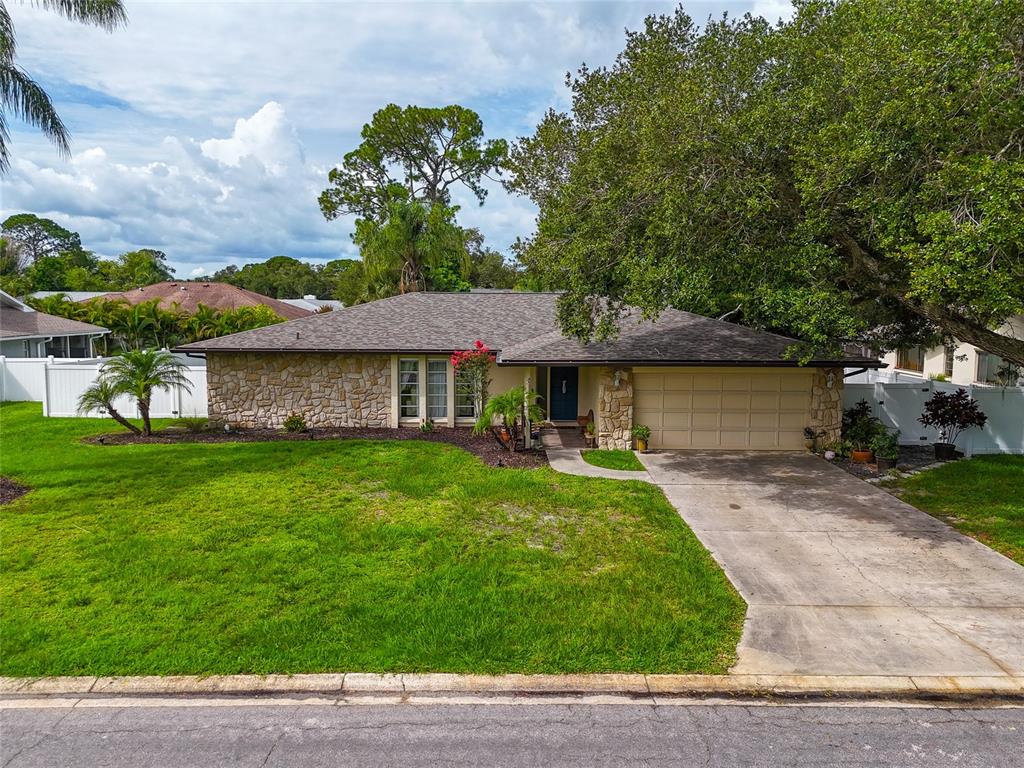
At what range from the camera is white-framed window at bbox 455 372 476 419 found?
1700 cm

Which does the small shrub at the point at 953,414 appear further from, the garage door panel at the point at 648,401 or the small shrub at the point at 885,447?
the garage door panel at the point at 648,401

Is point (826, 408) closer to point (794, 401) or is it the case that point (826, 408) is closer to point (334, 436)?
point (794, 401)

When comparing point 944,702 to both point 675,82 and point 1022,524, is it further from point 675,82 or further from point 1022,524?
point 675,82

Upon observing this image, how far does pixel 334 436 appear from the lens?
15945 mm

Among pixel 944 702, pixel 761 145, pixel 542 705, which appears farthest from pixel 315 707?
pixel 761 145

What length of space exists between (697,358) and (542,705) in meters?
10.0

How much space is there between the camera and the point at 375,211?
4200cm

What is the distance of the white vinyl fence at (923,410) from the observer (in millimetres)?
14398

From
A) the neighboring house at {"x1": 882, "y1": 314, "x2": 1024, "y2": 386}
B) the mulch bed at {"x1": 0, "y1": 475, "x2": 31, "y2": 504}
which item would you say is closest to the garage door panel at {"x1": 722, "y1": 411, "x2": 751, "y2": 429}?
the neighboring house at {"x1": 882, "y1": 314, "x2": 1024, "y2": 386}

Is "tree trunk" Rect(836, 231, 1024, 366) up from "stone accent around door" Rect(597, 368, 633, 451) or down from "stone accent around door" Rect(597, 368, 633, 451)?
up

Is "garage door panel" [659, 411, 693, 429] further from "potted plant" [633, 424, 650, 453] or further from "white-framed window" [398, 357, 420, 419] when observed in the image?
"white-framed window" [398, 357, 420, 419]

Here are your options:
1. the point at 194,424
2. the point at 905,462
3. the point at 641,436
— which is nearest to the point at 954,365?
the point at 905,462

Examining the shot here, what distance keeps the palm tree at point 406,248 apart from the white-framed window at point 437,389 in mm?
14089

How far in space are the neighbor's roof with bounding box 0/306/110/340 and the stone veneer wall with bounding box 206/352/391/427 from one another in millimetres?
13659
